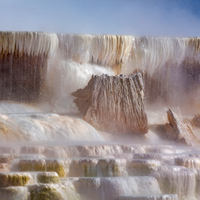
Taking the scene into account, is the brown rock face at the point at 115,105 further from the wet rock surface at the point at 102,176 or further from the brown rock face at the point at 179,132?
the wet rock surface at the point at 102,176

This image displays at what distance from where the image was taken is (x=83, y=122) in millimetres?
7055

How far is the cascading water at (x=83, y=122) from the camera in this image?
3971 mm

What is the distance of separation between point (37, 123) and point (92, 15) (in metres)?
11.0

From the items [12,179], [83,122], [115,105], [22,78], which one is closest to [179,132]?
[115,105]

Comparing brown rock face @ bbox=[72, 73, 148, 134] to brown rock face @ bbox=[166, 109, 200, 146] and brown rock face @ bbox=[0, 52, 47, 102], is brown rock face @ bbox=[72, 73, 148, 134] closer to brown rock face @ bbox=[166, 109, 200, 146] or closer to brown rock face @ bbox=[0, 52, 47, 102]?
brown rock face @ bbox=[166, 109, 200, 146]

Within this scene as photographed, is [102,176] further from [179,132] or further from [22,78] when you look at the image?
[22,78]

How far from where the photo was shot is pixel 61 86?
9.27 metres

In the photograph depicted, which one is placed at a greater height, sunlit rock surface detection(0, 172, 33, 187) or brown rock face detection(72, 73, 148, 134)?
brown rock face detection(72, 73, 148, 134)

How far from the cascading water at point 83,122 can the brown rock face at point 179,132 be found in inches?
13.0

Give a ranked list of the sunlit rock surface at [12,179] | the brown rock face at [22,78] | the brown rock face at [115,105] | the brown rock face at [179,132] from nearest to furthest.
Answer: the sunlit rock surface at [12,179] < the brown rock face at [115,105] < the brown rock face at [179,132] < the brown rock face at [22,78]

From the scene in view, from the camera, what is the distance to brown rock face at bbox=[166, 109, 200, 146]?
776 cm

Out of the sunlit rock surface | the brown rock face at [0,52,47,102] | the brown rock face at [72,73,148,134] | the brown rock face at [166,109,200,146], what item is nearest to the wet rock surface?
the sunlit rock surface

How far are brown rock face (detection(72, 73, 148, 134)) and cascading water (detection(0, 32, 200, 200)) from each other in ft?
0.69

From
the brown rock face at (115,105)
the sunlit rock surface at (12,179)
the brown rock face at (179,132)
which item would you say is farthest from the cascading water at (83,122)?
the brown rock face at (179,132)
